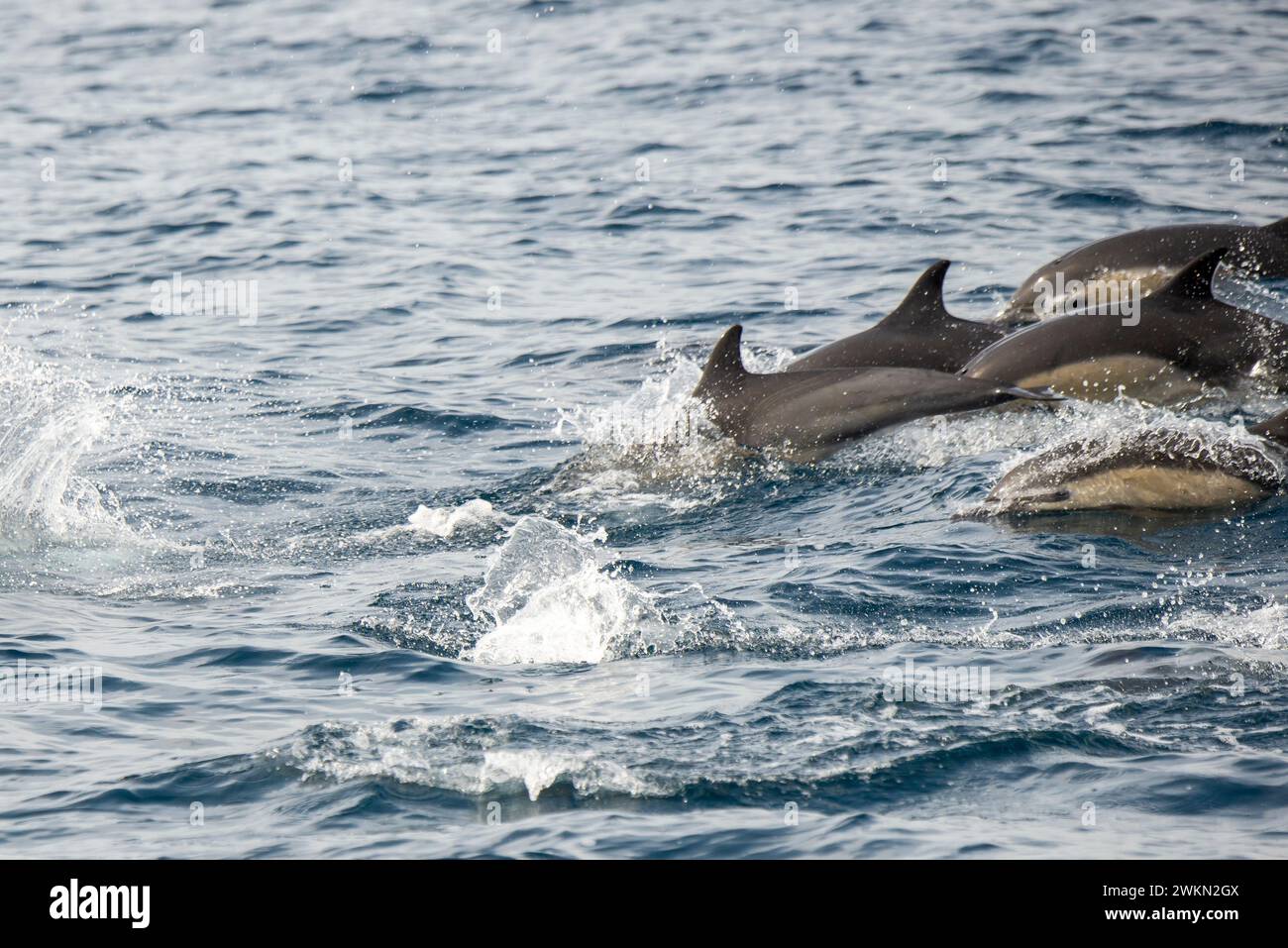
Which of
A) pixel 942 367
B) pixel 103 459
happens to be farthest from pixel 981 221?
Result: pixel 103 459

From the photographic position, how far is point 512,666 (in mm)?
8805

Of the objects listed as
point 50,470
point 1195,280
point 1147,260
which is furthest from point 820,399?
point 50,470

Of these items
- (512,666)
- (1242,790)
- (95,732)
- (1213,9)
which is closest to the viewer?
(1242,790)

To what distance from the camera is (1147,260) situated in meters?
16.7

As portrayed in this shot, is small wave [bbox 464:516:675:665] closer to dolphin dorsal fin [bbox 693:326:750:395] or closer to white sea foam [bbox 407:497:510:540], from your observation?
white sea foam [bbox 407:497:510:540]

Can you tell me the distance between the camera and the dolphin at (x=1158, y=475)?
419 inches

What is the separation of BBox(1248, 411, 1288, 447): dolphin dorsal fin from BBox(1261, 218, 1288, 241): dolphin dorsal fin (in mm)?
6944

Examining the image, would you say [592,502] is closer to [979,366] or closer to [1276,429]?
[979,366]

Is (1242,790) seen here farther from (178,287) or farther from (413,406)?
(178,287)

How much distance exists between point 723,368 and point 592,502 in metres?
1.64

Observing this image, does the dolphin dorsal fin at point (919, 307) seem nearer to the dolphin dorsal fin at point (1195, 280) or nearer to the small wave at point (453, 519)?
the dolphin dorsal fin at point (1195, 280)

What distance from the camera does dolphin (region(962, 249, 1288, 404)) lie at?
43.2 ft

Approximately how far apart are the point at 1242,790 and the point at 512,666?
3.69 meters

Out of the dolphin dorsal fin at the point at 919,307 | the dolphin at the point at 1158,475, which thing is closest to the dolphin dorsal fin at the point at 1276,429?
the dolphin at the point at 1158,475
